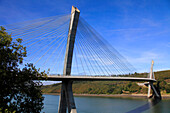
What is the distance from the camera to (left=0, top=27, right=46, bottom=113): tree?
325 inches

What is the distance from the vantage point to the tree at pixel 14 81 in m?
8.25

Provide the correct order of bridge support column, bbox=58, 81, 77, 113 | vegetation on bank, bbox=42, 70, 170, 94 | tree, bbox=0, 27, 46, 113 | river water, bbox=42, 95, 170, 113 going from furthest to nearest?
vegetation on bank, bbox=42, 70, 170, 94
river water, bbox=42, 95, 170, 113
bridge support column, bbox=58, 81, 77, 113
tree, bbox=0, 27, 46, 113

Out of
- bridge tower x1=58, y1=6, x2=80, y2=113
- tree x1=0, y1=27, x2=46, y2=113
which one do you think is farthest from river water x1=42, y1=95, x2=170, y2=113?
tree x1=0, y1=27, x2=46, y2=113

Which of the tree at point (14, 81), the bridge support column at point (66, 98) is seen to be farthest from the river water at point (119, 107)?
the tree at point (14, 81)

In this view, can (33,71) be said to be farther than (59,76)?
No

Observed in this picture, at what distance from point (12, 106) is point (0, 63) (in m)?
2.37

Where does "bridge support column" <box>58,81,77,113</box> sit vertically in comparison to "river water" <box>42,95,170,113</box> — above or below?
above

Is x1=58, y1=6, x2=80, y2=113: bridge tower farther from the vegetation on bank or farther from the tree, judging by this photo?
the vegetation on bank

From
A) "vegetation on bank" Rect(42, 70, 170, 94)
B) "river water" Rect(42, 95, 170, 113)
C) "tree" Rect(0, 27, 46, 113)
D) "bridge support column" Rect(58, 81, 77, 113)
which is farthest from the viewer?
"vegetation on bank" Rect(42, 70, 170, 94)

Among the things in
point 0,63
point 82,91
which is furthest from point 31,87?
point 82,91

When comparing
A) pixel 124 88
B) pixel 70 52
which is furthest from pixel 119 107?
pixel 124 88

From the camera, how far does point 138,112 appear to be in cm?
2727

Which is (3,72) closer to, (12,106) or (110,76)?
(12,106)

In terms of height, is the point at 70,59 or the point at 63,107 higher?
the point at 70,59
